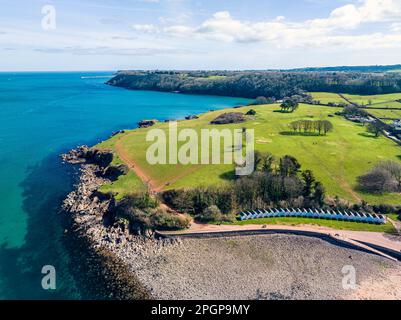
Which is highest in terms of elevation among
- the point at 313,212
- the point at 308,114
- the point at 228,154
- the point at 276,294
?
the point at 308,114

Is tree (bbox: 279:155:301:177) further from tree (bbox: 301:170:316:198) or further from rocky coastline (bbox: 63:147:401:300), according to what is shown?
rocky coastline (bbox: 63:147:401:300)

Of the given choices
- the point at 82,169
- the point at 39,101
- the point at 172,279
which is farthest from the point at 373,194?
the point at 39,101

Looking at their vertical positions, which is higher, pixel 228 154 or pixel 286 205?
pixel 228 154

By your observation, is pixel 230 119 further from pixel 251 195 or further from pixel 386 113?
pixel 386 113

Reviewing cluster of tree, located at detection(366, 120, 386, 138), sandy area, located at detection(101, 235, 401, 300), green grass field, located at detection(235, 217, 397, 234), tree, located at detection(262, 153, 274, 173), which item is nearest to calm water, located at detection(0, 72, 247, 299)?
sandy area, located at detection(101, 235, 401, 300)

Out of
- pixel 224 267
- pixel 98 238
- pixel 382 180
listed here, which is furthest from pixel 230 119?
pixel 224 267

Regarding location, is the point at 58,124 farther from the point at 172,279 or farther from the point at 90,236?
the point at 172,279

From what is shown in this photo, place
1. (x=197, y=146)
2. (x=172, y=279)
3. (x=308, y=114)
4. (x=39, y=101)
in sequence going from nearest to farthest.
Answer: (x=172, y=279), (x=197, y=146), (x=308, y=114), (x=39, y=101)
